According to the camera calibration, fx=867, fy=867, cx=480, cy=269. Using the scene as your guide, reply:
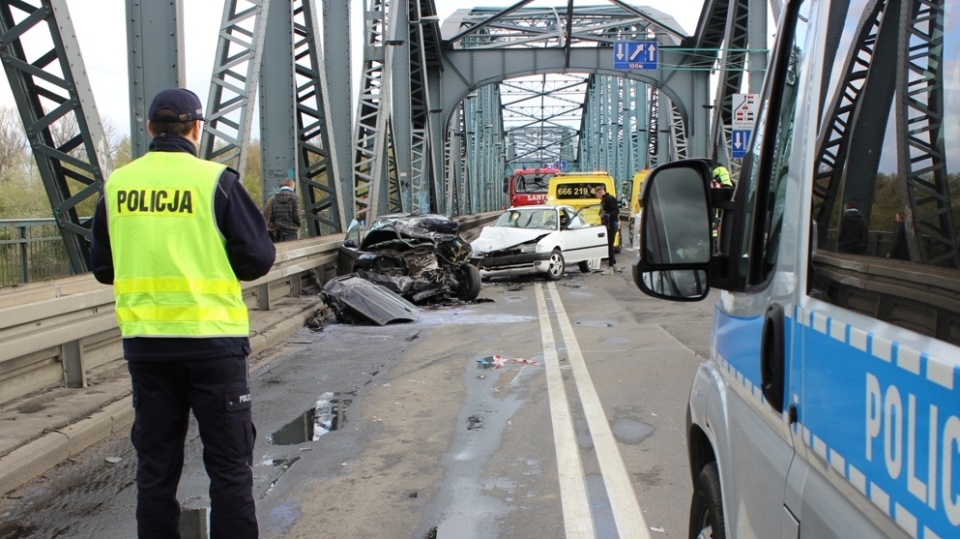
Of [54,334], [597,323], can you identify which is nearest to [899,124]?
[54,334]

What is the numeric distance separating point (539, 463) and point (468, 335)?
5.64 meters

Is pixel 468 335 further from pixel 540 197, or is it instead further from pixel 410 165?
pixel 540 197

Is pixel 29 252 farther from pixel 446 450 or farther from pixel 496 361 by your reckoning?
pixel 446 450

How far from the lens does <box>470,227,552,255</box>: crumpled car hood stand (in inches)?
709

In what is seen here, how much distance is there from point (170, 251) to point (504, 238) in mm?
15067

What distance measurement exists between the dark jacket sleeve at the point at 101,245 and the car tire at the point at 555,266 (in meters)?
14.8

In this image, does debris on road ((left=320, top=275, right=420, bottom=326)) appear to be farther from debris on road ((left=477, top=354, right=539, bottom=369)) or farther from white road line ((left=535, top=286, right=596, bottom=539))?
white road line ((left=535, top=286, right=596, bottom=539))

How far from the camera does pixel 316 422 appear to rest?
6.48m

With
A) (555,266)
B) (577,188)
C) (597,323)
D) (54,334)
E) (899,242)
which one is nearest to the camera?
(899,242)

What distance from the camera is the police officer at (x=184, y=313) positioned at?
323 cm

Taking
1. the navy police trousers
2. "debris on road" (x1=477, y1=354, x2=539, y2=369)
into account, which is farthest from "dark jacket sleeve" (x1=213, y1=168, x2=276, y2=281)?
"debris on road" (x1=477, y1=354, x2=539, y2=369)

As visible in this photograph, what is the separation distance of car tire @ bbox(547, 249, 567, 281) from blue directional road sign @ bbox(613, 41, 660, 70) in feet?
38.2

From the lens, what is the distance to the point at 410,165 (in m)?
29.2

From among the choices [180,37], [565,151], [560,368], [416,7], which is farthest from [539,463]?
[565,151]
